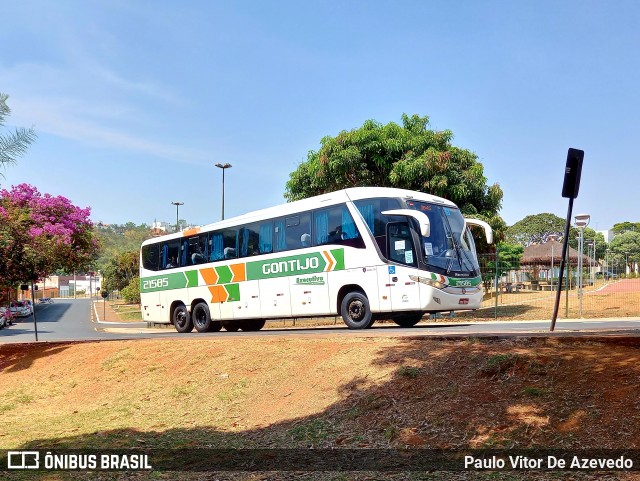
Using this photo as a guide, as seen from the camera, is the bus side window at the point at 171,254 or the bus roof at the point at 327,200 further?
the bus side window at the point at 171,254

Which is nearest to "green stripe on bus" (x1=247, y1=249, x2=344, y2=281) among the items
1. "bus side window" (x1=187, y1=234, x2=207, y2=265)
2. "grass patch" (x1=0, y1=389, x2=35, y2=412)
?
"bus side window" (x1=187, y1=234, x2=207, y2=265)

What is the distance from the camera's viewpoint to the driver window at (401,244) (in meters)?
14.1

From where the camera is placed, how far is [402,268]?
14.1m

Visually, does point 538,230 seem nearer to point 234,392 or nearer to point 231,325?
point 231,325

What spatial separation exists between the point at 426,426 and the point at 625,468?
6.87 ft

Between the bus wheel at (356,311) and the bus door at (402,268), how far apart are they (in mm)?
828

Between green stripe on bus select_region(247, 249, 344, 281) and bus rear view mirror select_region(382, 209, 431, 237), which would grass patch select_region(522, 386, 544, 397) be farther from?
green stripe on bus select_region(247, 249, 344, 281)

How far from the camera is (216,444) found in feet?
24.8

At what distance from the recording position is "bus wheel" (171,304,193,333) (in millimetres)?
21288

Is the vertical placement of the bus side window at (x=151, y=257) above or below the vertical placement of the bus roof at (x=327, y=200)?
below

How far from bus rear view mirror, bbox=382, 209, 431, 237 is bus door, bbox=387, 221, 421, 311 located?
0.79ft

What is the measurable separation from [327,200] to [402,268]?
3.13 meters

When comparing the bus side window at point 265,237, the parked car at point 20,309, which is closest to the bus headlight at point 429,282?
the bus side window at point 265,237

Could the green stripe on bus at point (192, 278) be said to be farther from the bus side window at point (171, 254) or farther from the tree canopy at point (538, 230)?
the tree canopy at point (538, 230)
